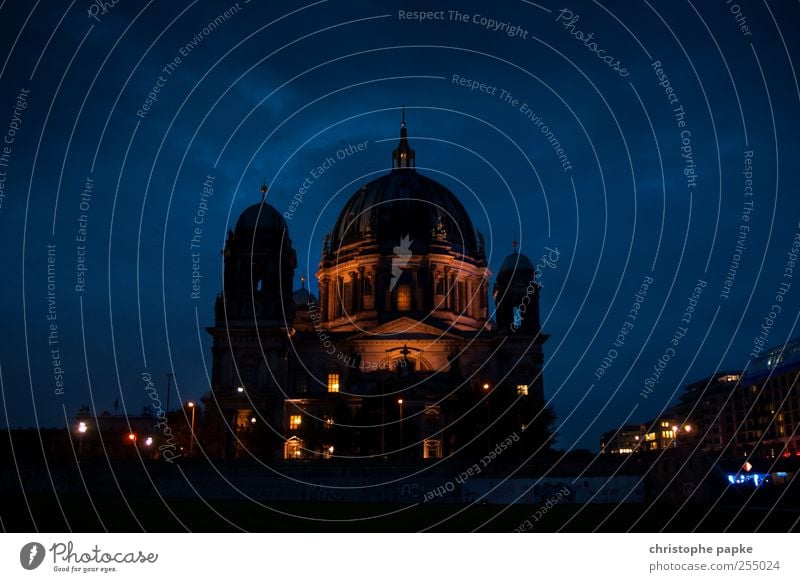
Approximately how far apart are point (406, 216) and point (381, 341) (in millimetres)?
18979

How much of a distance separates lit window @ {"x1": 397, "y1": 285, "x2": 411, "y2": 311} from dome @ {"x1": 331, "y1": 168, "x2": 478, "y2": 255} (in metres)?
4.23

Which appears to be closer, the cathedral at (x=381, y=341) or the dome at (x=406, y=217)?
the cathedral at (x=381, y=341)

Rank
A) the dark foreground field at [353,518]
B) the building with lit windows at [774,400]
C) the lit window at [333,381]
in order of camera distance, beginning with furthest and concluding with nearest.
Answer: the building with lit windows at [774,400], the lit window at [333,381], the dark foreground field at [353,518]

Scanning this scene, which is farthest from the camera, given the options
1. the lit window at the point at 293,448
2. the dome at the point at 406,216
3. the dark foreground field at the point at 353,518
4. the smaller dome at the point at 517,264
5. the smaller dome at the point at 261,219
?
the dome at the point at 406,216

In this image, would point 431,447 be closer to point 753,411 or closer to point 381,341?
point 381,341

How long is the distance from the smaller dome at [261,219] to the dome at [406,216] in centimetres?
1532

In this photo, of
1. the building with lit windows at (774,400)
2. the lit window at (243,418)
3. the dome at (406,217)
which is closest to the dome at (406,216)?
the dome at (406,217)

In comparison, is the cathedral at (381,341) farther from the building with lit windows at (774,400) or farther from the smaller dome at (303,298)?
the building with lit windows at (774,400)

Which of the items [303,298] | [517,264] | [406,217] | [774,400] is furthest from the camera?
[774,400]

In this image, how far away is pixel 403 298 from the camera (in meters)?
91.2

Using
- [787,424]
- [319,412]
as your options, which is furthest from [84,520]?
[787,424]

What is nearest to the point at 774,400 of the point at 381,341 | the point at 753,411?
the point at 753,411

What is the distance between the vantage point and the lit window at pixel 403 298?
9062 centimetres
